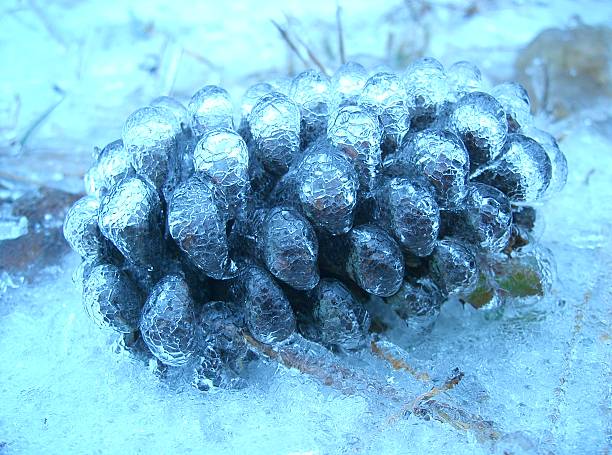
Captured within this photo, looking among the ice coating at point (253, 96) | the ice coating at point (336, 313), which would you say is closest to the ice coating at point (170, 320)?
the ice coating at point (336, 313)

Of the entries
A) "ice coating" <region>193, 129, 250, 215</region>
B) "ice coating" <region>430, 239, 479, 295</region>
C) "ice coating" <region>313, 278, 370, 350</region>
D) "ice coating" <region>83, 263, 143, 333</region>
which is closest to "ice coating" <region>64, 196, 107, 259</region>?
"ice coating" <region>83, 263, 143, 333</region>

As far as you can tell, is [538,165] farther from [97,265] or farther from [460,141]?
Answer: [97,265]

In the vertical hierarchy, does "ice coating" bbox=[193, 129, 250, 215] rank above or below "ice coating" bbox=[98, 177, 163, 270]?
above

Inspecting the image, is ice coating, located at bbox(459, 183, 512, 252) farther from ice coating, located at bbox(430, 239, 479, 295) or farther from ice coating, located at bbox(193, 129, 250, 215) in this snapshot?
ice coating, located at bbox(193, 129, 250, 215)

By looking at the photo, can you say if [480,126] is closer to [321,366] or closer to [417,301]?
[417,301]

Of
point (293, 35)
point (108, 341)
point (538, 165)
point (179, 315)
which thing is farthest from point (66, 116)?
point (538, 165)
